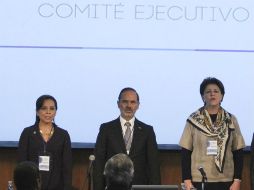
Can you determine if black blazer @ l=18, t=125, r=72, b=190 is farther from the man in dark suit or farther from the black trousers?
the black trousers

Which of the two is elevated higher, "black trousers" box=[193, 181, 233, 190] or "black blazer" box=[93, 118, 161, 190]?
"black blazer" box=[93, 118, 161, 190]

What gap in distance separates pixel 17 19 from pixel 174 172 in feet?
6.55

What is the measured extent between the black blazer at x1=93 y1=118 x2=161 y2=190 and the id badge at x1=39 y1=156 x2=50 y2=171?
0.38 m

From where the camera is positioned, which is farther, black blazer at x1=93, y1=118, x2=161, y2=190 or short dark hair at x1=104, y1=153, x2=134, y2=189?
black blazer at x1=93, y1=118, x2=161, y2=190

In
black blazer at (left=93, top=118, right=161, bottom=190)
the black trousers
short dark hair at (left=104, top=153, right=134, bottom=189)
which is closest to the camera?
short dark hair at (left=104, top=153, right=134, bottom=189)

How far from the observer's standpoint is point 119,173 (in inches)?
133

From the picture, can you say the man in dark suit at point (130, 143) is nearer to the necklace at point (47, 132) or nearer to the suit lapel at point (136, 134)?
the suit lapel at point (136, 134)

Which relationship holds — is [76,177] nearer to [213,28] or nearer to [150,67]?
[150,67]

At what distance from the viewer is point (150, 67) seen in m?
5.98

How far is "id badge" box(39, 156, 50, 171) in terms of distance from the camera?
531cm

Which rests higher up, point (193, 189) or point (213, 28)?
point (213, 28)

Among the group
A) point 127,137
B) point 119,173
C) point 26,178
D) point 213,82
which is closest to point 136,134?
point 127,137

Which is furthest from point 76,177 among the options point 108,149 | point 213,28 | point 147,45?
point 213,28

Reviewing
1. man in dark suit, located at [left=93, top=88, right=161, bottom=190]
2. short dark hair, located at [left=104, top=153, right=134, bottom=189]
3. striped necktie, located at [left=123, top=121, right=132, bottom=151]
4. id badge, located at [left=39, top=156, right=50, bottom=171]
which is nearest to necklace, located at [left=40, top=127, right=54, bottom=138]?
id badge, located at [left=39, top=156, right=50, bottom=171]
